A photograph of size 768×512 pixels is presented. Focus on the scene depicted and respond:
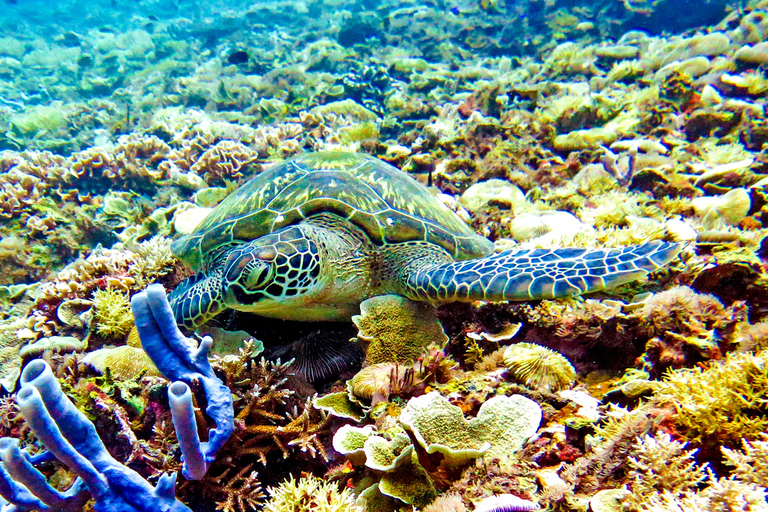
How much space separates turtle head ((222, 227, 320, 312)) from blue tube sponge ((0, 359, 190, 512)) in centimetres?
100

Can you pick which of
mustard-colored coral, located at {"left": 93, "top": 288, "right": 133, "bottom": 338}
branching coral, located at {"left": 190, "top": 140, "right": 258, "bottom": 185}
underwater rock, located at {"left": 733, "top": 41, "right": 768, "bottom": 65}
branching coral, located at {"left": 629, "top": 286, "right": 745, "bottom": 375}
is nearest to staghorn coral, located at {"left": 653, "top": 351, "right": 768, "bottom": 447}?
branching coral, located at {"left": 629, "top": 286, "right": 745, "bottom": 375}

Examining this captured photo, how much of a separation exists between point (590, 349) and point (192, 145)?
6392 mm

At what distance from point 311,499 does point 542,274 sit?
1.68 metres

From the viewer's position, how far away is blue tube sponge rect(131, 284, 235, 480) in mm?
1398

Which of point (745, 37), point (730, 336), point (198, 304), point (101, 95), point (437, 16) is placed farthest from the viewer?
point (437, 16)

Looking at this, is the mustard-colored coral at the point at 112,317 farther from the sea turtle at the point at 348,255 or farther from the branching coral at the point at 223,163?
the branching coral at the point at 223,163

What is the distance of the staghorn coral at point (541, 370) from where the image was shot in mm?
1699

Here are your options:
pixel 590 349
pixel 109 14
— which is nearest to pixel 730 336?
pixel 590 349

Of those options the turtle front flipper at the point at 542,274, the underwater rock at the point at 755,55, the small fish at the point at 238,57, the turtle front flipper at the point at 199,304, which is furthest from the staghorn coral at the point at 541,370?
the small fish at the point at 238,57

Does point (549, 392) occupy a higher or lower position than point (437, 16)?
lower

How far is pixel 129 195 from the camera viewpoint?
5348mm

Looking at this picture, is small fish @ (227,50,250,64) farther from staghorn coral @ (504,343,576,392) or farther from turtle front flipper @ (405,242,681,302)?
staghorn coral @ (504,343,576,392)

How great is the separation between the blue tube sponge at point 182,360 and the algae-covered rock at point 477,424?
756 mm

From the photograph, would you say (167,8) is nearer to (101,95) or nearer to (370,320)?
(101,95)
